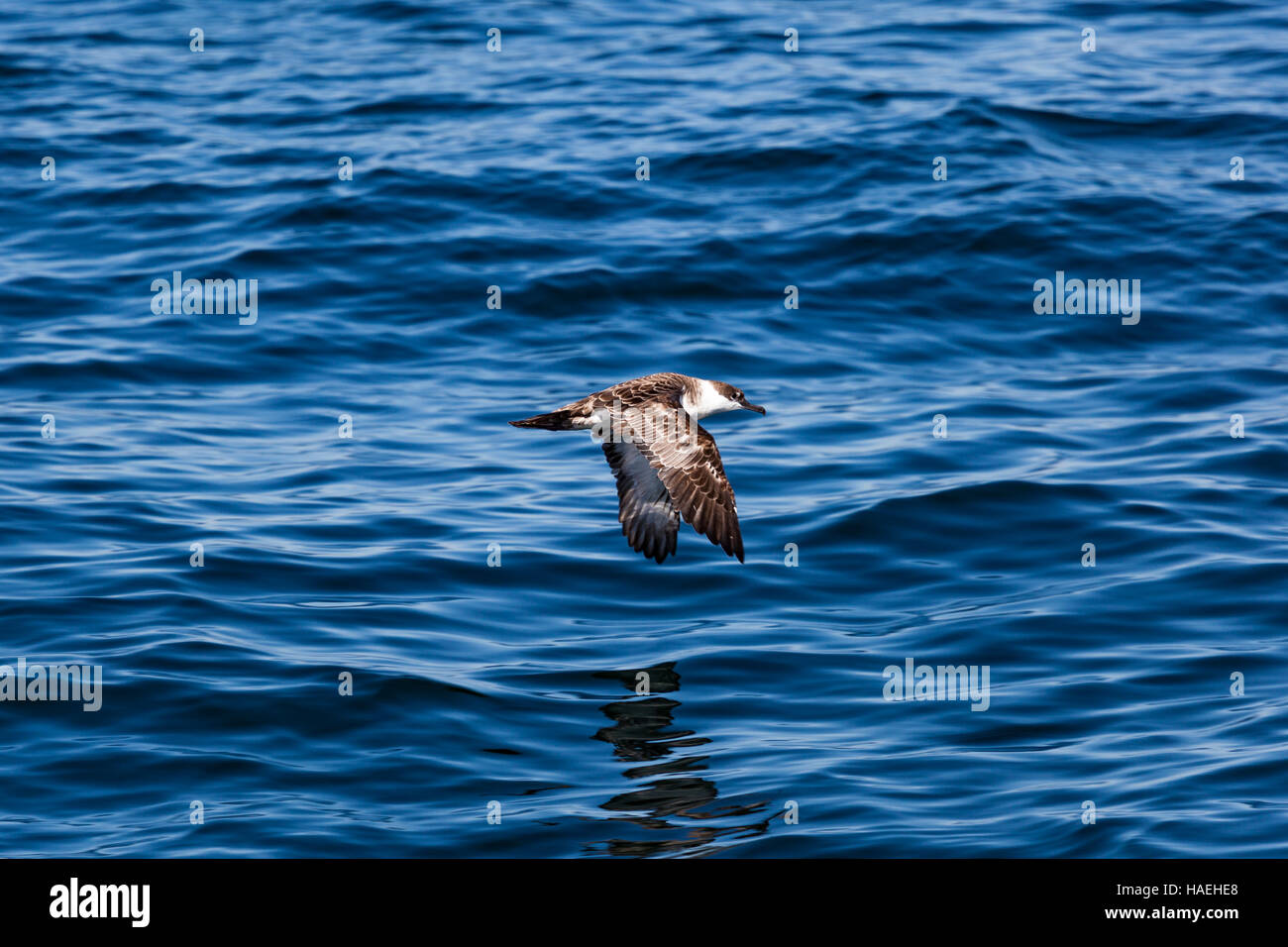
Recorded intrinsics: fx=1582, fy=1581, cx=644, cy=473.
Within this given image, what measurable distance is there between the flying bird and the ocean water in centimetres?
122

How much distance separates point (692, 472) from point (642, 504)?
1.19 meters

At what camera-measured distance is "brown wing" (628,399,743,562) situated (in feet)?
30.8

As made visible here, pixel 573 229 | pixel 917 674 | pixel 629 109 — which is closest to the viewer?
pixel 917 674

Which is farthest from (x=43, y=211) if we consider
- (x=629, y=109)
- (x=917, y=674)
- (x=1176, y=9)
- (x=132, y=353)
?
(x=1176, y=9)

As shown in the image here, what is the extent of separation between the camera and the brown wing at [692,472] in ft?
30.8

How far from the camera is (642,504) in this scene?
10.8 m

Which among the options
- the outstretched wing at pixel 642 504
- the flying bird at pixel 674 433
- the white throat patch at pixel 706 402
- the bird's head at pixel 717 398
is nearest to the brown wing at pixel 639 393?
the flying bird at pixel 674 433

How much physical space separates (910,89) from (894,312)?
20.9 feet

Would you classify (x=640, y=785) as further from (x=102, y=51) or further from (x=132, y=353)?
(x=102, y=51)

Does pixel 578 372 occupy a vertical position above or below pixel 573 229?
below

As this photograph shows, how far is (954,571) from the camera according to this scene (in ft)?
39.3

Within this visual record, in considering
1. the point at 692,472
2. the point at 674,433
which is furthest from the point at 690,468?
the point at 674,433

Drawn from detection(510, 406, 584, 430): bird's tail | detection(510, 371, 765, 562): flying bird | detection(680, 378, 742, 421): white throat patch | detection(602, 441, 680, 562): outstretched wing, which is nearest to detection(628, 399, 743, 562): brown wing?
detection(510, 371, 765, 562): flying bird

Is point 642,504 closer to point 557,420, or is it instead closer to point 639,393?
point 639,393
